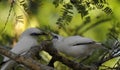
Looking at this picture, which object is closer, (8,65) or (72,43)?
(8,65)

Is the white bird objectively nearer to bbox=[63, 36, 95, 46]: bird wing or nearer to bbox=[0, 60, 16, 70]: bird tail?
bbox=[63, 36, 95, 46]: bird wing

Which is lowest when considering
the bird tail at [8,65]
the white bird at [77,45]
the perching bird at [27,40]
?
the white bird at [77,45]

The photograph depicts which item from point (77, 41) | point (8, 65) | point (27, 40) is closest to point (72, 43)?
point (77, 41)

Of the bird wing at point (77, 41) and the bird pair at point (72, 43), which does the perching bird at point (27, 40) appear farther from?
the bird wing at point (77, 41)

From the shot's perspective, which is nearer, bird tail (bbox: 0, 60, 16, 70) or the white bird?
bird tail (bbox: 0, 60, 16, 70)

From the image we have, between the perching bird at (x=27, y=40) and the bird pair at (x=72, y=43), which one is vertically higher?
the perching bird at (x=27, y=40)

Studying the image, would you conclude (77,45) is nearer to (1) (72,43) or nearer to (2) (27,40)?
(1) (72,43)

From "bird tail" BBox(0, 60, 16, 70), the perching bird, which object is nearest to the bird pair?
the perching bird

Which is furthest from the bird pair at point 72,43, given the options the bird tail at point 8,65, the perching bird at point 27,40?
the bird tail at point 8,65

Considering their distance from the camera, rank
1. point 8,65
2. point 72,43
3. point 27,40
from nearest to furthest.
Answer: point 8,65 < point 27,40 < point 72,43

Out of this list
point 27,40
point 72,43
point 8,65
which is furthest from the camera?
point 72,43

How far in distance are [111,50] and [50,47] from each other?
16 cm

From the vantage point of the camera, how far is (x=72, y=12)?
0.65 meters

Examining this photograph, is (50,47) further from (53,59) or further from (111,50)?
(111,50)
